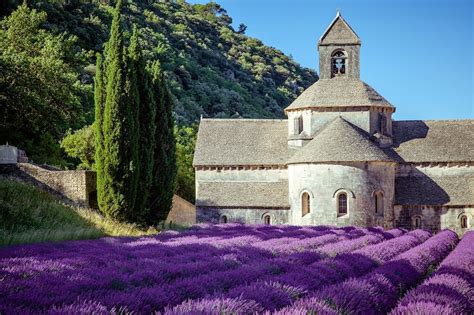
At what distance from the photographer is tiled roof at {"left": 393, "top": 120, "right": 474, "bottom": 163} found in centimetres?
4032

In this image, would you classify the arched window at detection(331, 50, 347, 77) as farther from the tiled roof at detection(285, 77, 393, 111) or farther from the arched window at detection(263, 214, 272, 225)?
the arched window at detection(263, 214, 272, 225)

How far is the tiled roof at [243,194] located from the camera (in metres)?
39.4

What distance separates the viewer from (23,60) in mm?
36094

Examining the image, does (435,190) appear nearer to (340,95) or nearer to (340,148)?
(340,148)

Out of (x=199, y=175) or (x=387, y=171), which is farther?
(x=199, y=175)

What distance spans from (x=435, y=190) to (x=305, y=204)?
340 inches

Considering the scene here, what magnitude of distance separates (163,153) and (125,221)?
5.41m

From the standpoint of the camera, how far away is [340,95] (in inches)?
1633

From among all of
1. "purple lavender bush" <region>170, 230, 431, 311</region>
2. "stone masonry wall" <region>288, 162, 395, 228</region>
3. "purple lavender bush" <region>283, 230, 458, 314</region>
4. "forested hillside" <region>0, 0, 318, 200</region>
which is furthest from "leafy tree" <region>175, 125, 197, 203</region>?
"purple lavender bush" <region>283, 230, 458, 314</region>

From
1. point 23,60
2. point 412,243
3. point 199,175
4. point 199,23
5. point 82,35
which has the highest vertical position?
→ point 199,23

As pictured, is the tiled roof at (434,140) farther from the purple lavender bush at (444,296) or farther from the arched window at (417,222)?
the purple lavender bush at (444,296)

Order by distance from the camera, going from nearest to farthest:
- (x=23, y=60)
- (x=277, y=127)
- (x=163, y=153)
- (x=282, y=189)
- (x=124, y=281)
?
(x=124, y=281) < (x=163, y=153) < (x=23, y=60) < (x=282, y=189) < (x=277, y=127)

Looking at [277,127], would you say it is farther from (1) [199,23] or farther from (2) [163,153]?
(1) [199,23]

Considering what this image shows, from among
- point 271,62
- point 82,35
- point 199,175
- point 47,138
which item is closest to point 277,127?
point 199,175
